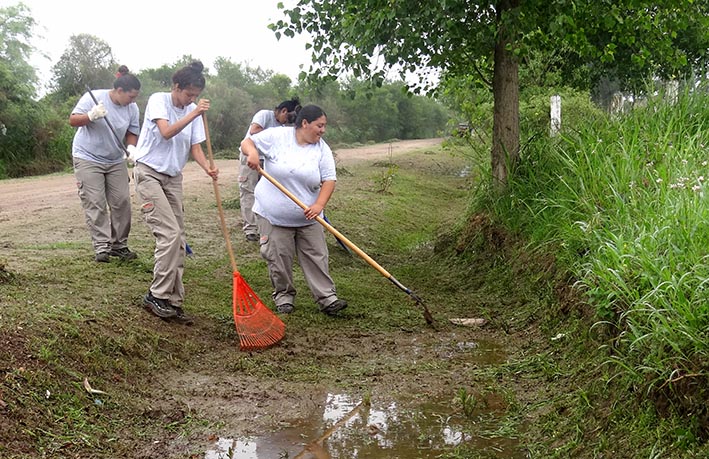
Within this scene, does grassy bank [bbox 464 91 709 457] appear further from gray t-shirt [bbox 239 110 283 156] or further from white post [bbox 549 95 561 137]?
gray t-shirt [bbox 239 110 283 156]

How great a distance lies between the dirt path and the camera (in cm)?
897

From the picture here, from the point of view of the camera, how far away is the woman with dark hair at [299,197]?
6.49 m

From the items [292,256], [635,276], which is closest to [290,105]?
[292,256]

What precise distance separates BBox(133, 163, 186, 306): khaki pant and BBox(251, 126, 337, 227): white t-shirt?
0.84 metres

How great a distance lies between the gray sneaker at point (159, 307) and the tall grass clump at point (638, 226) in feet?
9.86

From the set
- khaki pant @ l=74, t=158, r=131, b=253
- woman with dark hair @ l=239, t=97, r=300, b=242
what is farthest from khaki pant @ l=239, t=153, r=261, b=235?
khaki pant @ l=74, t=158, r=131, b=253

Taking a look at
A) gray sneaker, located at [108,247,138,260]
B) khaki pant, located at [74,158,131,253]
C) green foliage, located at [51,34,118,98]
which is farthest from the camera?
green foliage, located at [51,34,118,98]

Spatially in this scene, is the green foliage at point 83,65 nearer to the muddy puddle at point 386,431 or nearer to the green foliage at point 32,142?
the green foliage at point 32,142

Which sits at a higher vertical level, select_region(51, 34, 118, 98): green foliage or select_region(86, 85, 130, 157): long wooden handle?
select_region(51, 34, 118, 98): green foliage

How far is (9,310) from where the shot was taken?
5070 millimetres

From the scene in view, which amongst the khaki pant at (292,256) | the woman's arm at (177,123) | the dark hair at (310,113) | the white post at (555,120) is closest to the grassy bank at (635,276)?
the white post at (555,120)

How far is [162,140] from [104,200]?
5.38ft

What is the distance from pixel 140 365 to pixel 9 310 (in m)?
0.90

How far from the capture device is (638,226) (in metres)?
4.88
